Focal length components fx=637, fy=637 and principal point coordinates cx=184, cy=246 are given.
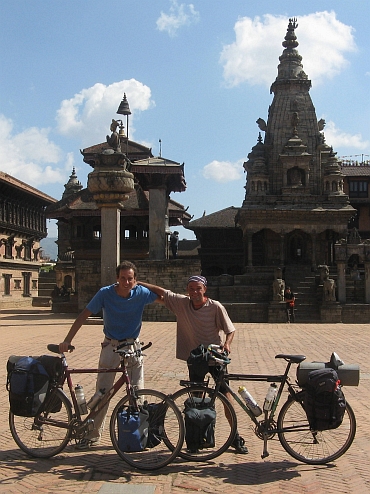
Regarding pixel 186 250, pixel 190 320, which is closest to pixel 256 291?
pixel 186 250

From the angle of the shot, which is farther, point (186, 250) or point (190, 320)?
point (186, 250)

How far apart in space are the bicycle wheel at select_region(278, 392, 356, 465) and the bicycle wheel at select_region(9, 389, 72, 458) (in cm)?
197

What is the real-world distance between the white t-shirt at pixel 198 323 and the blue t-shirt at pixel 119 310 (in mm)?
406

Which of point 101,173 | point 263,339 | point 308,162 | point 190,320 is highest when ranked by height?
point 308,162

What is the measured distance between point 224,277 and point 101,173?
1192 centimetres

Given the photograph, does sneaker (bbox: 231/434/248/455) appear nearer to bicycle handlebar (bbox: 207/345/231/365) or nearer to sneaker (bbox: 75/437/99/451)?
bicycle handlebar (bbox: 207/345/231/365)

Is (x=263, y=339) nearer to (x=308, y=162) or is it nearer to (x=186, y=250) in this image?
(x=308, y=162)

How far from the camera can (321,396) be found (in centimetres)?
544

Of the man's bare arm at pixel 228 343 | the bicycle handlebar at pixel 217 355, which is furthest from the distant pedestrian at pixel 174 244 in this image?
the bicycle handlebar at pixel 217 355

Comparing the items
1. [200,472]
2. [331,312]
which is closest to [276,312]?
[331,312]

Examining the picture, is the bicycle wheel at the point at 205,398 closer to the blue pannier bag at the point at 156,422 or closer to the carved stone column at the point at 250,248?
the blue pannier bag at the point at 156,422

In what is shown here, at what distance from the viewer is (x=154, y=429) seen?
564cm

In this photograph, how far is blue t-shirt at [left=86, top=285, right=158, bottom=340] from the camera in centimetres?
623

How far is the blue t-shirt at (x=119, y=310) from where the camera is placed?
6227 mm
